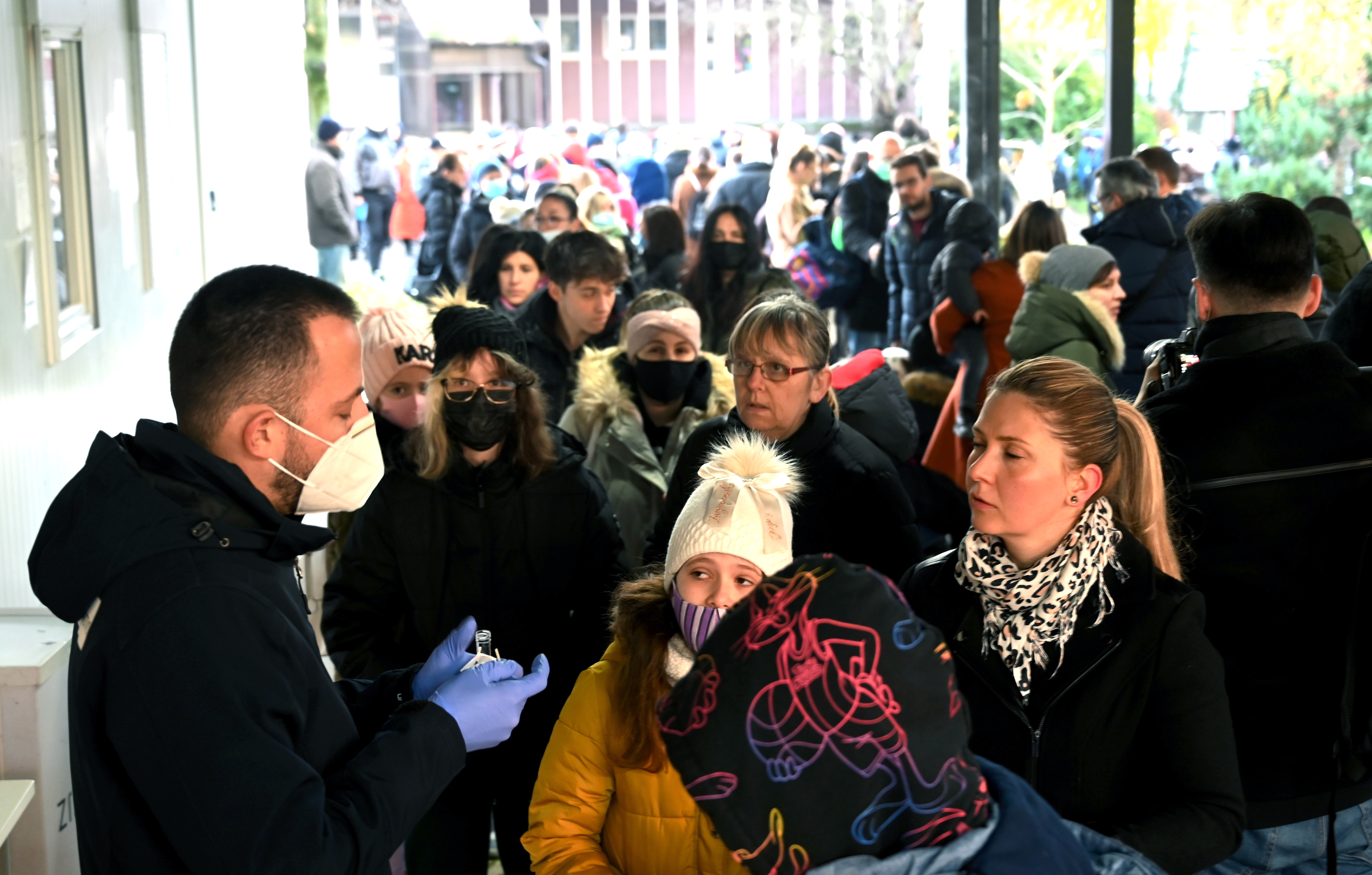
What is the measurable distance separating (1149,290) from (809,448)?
3.71m

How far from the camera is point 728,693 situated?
4.26 feet

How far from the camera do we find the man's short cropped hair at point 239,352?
1.79m

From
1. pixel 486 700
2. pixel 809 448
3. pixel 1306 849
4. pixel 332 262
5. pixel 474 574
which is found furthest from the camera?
pixel 332 262

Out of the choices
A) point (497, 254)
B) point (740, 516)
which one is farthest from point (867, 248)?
point (740, 516)

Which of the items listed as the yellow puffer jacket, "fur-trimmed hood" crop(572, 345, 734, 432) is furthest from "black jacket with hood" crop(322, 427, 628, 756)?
the yellow puffer jacket

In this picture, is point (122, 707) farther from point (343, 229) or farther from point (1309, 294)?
point (343, 229)

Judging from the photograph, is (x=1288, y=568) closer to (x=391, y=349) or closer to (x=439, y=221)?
(x=391, y=349)

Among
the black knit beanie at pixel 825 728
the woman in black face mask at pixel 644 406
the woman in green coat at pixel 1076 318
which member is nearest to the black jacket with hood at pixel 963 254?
the woman in green coat at pixel 1076 318

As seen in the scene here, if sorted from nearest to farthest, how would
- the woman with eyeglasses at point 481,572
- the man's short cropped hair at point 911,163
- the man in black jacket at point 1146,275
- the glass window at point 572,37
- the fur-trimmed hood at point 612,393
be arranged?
the woman with eyeglasses at point 481,572, the fur-trimmed hood at point 612,393, the man in black jacket at point 1146,275, the man's short cropped hair at point 911,163, the glass window at point 572,37

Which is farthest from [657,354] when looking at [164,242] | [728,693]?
[164,242]

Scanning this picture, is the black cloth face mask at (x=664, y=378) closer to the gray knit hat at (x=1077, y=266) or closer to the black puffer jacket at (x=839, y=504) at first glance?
the black puffer jacket at (x=839, y=504)

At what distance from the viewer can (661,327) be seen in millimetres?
4062

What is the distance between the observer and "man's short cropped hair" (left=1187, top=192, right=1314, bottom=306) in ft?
9.00

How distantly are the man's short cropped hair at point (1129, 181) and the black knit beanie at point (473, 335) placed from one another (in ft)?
13.9
